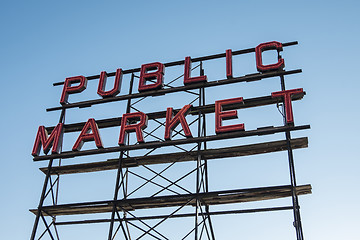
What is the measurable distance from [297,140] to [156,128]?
5.25m

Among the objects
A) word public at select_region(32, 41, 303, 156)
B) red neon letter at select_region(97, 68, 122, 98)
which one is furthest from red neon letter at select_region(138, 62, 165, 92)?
red neon letter at select_region(97, 68, 122, 98)

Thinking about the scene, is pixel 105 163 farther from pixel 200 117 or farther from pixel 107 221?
pixel 200 117

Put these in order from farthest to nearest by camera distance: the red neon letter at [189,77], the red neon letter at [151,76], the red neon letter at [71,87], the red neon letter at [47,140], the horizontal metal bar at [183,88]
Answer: the red neon letter at [71,87], the red neon letter at [151,76], the red neon letter at [189,77], the red neon letter at [47,140], the horizontal metal bar at [183,88]

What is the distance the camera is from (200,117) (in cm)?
1694

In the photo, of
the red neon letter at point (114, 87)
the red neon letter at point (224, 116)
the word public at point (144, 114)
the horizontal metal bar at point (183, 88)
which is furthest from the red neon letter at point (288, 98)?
the red neon letter at point (114, 87)

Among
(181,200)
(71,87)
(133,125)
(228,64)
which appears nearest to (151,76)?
(133,125)

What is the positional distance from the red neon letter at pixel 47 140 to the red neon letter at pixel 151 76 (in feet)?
11.2

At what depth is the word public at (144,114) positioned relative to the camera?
15995 millimetres

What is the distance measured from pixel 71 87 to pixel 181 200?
22.5 ft

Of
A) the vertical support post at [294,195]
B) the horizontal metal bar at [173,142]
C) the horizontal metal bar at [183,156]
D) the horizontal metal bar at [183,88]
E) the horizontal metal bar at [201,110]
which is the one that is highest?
the horizontal metal bar at [183,88]

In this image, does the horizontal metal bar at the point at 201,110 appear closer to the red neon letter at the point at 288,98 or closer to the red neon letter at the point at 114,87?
the red neon letter at the point at 288,98

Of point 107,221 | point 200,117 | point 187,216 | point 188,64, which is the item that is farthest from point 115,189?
point 188,64

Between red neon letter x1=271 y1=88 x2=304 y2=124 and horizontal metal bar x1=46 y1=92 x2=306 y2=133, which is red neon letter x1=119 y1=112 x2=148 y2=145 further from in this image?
red neon letter x1=271 y1=88 x2=304 y2=124

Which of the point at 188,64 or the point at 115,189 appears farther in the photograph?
the point at 188,64
